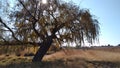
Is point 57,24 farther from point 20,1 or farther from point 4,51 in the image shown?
point 4,51

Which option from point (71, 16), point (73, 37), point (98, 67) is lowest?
point (98, 67)

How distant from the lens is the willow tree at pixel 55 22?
24344mm

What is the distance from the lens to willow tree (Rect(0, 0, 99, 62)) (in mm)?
24344

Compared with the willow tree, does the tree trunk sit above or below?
below

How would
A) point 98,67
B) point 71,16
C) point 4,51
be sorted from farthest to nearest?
point 4,51
point 71,16
point 98,67

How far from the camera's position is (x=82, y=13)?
2450 centimetres

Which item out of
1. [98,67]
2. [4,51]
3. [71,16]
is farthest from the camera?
[4,51]

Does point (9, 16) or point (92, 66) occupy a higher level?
point (9, 16)

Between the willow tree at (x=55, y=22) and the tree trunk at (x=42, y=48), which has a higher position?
the willow tree at (x=55, y=22)

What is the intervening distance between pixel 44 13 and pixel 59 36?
2260mm

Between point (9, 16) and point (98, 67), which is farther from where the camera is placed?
point (9, 16)

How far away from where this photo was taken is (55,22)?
82.0 ft

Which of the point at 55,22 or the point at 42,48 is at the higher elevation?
the point at 55,22

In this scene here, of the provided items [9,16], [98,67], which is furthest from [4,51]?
[98,67]
